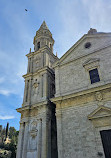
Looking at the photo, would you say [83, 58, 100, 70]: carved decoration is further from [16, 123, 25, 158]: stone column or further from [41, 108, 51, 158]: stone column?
[16, 123, 25, 158]: stone column

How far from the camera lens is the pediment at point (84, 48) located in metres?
14.8

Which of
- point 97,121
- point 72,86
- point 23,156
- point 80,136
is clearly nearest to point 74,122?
point 80,136

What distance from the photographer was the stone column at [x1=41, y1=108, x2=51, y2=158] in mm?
13062

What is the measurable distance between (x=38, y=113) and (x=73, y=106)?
16.0 ft

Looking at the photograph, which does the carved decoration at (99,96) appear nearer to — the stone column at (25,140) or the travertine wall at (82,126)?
the travertine wall at (82,126)

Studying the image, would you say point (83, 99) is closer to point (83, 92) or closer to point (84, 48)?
point (83, 92)

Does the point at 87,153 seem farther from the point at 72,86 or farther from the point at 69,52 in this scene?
the point at 69,52

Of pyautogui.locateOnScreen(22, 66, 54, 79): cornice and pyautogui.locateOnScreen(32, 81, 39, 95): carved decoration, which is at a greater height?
pyautogui.locateOnScreen(22, 66, 54, 79): cornice

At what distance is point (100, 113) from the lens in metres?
11.2

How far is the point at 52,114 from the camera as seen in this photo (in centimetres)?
1638

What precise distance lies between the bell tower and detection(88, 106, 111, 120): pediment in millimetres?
5629

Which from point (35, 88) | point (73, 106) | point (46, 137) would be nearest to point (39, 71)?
point (35, 88)

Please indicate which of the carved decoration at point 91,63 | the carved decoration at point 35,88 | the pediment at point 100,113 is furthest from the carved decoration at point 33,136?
the carved decoration at point 91,63

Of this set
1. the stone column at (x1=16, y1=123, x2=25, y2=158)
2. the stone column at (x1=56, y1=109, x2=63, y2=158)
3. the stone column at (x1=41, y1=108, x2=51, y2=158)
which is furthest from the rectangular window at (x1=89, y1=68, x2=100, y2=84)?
the stone column at (x1=16, y1=123, x2=25, y2=158)
